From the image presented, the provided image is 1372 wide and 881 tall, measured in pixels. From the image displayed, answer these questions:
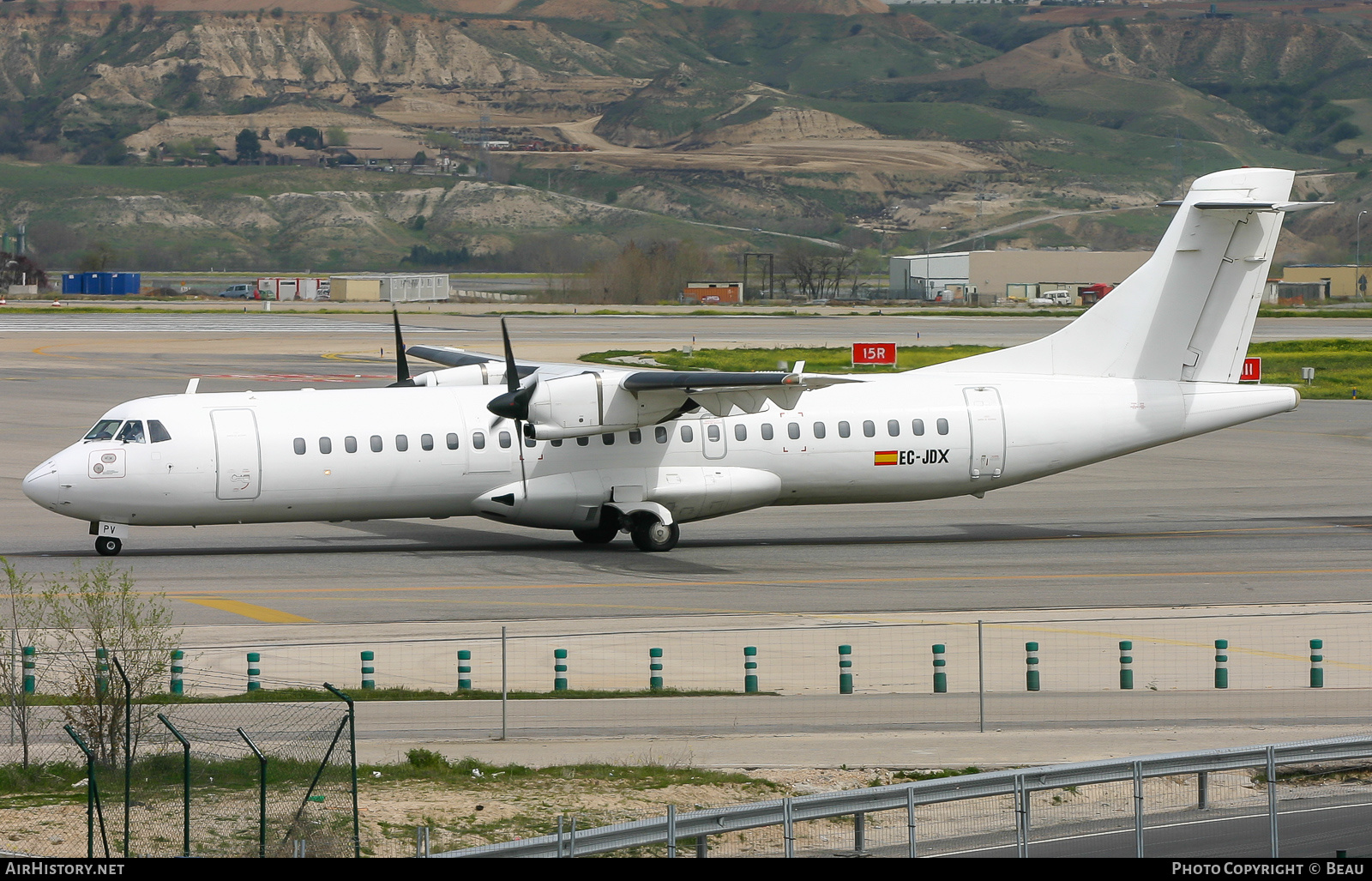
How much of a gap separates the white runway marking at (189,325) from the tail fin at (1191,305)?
60.8m

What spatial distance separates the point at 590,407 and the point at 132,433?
888 centimetres

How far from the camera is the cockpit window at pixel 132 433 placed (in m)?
29.4

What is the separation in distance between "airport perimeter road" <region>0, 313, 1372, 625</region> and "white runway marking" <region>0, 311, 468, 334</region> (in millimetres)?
43948

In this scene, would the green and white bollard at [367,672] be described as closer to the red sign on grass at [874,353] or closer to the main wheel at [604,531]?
the main wheel at [604,531]

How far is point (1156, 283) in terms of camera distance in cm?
3366

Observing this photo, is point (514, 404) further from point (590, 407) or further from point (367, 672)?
point (367, 672)

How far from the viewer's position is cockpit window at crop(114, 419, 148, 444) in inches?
1158

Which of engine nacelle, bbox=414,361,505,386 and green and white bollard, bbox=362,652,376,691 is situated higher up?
engine nacelle, bbox=414,361,505,386

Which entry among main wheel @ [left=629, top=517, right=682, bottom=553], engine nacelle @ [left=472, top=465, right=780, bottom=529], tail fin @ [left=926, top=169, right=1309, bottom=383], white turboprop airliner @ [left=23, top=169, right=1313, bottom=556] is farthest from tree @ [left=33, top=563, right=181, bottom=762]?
tail fin @ [left=926, top=169, right=1309, bottom=383]

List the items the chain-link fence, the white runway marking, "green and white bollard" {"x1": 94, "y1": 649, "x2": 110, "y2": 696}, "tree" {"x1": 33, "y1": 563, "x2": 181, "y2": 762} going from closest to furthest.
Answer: the chain-link fence → "tree" {"x1": 33, "y1": 563, "x2": 181, "y2": 762} → "green and white bollard" {"x1": 94, "y1": 649, "x2": 110, "y2": 696} → the white runway marking

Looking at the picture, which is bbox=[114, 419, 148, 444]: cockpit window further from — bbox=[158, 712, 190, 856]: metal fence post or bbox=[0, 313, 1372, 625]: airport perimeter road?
bbox=[158, 712, 190, 856]: metal fence post

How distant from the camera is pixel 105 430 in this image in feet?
97.6

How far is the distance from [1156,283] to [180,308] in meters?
98.8

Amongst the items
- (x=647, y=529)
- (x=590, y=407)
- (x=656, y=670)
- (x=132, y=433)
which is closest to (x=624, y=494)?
(x=647, y=529)
